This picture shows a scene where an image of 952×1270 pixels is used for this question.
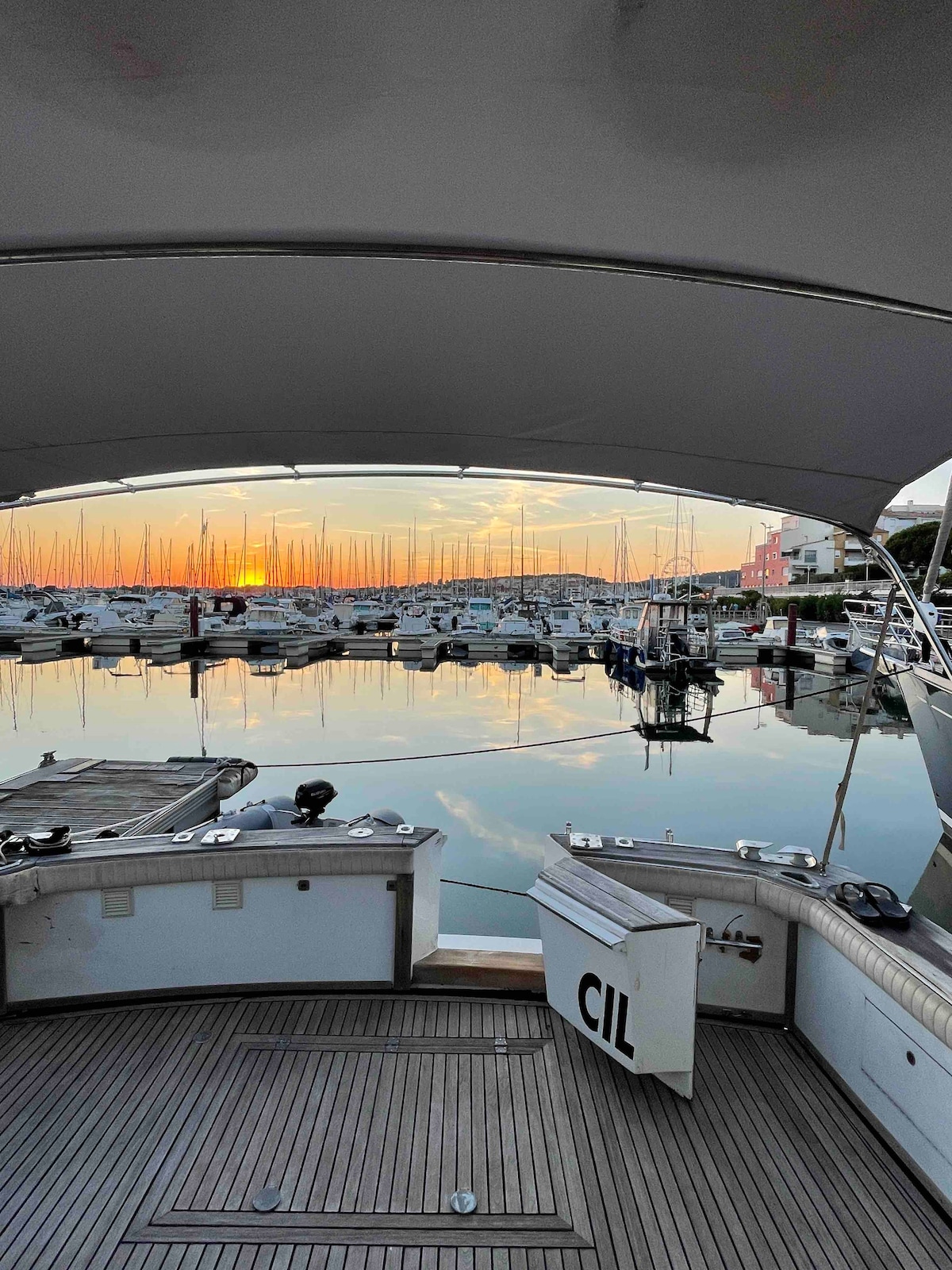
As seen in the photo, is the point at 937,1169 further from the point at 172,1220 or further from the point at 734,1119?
the point at 172,1220

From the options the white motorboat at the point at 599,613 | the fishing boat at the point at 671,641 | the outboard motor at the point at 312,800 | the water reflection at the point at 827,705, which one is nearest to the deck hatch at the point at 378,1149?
the outboard motor at the point at 312,800

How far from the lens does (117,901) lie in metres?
2.98

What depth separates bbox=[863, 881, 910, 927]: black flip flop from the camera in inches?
94.3

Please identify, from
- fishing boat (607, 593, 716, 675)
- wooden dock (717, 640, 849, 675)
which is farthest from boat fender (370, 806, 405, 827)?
wooden dock (717, 640, 849, 675)

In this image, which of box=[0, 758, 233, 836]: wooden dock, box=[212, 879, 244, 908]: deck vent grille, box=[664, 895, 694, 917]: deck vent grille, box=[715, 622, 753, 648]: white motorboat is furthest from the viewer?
box=[715, 622, 753, 648]: white motorboat

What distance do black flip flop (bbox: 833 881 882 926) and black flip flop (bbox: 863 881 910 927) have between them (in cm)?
1

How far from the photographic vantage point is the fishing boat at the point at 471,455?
1.23m

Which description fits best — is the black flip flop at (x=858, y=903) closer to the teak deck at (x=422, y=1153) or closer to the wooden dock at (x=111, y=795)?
the teak deck at (x=422, y=1153)

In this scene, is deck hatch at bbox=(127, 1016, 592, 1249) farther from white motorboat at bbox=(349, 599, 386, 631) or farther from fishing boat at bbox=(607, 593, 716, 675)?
white motorboat at bbox=(349, 599, 386, 631)

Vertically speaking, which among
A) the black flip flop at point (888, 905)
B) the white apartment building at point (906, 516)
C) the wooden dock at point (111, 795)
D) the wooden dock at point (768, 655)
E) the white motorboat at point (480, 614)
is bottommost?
the wooden dock at point (111, 795)

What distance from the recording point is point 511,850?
310 inches

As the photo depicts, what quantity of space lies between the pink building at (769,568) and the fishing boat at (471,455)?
179 ft

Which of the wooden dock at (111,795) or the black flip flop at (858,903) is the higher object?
the black flip flop at (858,903)

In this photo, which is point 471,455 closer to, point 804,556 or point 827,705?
point 827,705
